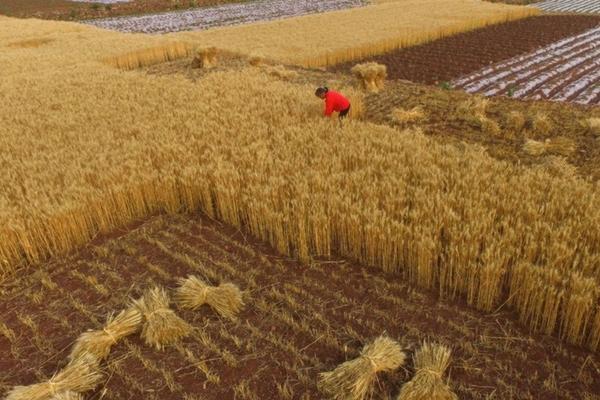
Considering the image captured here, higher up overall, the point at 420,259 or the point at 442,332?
the point at 420,259

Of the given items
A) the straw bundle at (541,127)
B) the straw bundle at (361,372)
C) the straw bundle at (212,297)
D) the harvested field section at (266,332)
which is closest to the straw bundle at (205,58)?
the straw bundle at (541,127)

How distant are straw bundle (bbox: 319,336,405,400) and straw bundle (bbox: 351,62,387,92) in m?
9.84

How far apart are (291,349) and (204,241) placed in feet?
8.19

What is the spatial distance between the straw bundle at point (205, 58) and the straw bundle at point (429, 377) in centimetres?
1428

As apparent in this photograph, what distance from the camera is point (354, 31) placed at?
2167 centimetres

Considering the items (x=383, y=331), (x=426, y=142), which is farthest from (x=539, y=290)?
(x=426, y=142)

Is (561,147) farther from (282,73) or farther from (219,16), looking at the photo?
(219,16)

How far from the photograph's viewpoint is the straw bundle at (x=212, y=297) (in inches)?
193

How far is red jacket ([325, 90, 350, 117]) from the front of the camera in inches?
379

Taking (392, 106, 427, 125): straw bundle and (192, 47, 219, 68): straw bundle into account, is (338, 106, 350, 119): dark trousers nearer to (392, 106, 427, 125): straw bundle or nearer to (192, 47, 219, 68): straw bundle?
(392, 106, 427, 125): straw bundle

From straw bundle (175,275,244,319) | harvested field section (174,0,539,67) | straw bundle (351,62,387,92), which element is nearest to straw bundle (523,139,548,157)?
straw bundle (351,62,387,92)

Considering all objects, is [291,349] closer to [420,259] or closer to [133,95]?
[420,259]

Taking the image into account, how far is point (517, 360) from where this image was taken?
4.11 meters

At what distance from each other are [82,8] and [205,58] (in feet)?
102
